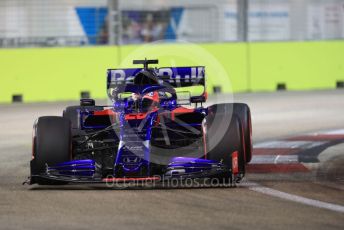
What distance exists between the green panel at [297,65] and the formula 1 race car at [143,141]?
14040 millimetres

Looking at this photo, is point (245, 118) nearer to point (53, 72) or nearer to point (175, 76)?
point (175, 76)

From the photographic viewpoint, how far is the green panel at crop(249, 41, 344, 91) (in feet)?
81.3

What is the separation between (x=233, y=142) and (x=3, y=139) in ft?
21.4

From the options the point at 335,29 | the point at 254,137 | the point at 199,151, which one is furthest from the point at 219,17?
the point at 199,151

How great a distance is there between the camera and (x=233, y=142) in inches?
360

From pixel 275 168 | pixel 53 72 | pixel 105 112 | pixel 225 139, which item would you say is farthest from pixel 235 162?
pixel 53 72

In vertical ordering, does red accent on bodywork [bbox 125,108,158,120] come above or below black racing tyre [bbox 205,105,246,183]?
above

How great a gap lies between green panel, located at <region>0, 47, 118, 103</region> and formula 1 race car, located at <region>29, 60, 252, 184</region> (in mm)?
11667

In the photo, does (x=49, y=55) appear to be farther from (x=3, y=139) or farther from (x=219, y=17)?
(x=3, y=139)

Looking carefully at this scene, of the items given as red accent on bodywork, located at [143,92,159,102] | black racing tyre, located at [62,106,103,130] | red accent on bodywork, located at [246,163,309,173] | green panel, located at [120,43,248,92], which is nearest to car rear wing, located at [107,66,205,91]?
black racing tyre, located at [62,106,103,130]

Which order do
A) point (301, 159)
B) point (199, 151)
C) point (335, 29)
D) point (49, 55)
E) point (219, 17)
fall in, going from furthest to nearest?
1. point (335, 29)
2. point (219, 17)
3. point (49, 55)
4. point (301, 159)
5. point (199, 151)

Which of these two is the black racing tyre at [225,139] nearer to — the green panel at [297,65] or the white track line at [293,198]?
the white track line at [293,198]

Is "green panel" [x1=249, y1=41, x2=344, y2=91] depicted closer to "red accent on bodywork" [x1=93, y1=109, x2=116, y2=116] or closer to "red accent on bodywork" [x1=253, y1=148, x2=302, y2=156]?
"red accent on bodywork" [x1=253, y1=148, x2=302, y2=156]

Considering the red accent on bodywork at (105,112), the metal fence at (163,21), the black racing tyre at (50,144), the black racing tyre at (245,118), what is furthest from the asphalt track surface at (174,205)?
the metal fence at (163,21)
